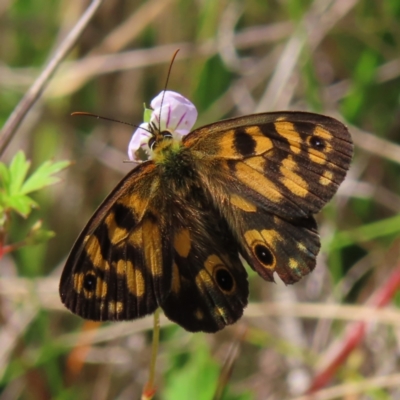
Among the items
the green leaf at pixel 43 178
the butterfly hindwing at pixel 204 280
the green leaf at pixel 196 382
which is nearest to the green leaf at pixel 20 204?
the green leaf at pixel 43 178

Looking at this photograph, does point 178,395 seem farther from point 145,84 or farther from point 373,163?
point 145,84

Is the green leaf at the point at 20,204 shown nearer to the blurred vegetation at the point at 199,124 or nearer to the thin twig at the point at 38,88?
the thin twig at the point at 38,88

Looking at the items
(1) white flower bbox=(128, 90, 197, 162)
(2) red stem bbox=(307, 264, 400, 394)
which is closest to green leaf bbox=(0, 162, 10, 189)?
(1) white flower bbox=(128, 90, 197, 162)

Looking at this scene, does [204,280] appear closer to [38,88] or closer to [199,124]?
[38,88]

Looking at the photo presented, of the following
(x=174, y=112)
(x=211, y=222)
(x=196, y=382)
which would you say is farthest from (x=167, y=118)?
(x=196, y=382)

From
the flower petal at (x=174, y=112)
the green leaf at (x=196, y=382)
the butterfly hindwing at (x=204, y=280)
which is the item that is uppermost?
the flower petal at (x=174, y=112)

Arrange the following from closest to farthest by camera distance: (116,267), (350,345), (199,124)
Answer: (116,267) → (350,345) → (199,124)
